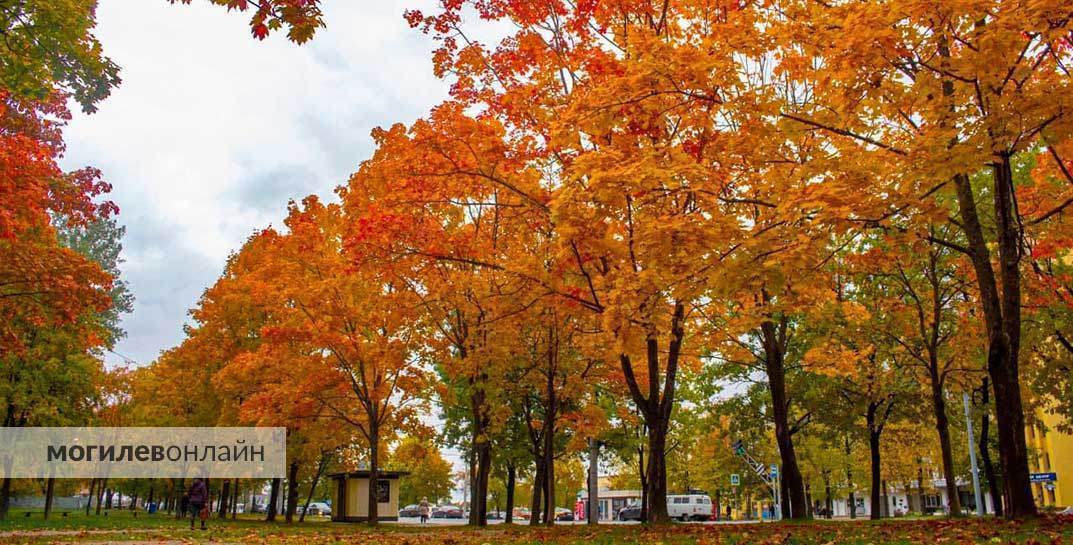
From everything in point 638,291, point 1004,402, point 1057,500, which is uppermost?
point 638,291

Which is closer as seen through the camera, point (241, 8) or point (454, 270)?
point (241, 8)

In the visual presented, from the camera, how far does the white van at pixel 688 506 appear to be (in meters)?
50.2

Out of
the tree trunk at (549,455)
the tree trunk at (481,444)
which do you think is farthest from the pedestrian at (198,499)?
the tree trunk at (549,455)

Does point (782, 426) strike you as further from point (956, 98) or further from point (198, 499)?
point (198, 499)

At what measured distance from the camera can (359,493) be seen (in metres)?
34.2

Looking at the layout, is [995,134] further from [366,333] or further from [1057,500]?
[1057,500]

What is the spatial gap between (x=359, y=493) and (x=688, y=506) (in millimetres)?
24920

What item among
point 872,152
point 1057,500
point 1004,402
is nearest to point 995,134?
point 872,152

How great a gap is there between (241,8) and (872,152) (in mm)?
8314

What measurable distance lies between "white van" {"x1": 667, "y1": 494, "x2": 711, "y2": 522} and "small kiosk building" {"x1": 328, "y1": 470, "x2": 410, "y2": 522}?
72.4 ft

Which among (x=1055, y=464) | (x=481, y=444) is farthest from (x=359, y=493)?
(x=1055, y=464)

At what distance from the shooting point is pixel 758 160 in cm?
1162

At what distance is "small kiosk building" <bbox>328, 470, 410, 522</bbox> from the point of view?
34.0m

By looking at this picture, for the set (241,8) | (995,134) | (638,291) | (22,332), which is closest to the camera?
(241,8)
